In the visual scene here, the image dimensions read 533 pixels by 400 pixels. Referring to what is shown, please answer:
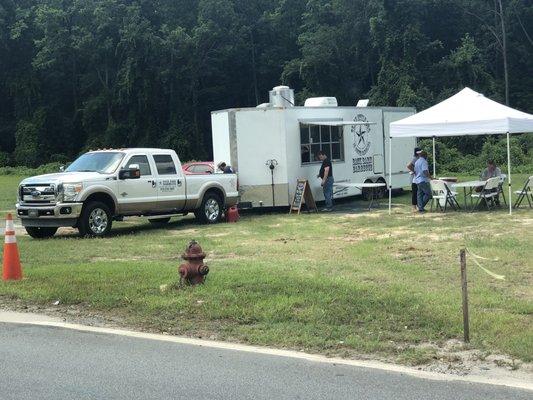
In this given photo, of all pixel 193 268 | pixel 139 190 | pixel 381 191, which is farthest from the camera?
pixel 381 191

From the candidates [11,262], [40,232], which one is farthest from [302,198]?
[11,262]

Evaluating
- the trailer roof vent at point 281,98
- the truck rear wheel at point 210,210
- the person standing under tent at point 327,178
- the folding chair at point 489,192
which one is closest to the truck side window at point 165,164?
the truck rear wheel at point 210,210

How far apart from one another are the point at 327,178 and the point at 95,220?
7.35m

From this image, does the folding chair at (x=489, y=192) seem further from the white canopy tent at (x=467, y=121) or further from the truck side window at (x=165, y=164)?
the truck side window at (x=165, y=164)

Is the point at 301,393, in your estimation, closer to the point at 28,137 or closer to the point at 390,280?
the point at 390,280

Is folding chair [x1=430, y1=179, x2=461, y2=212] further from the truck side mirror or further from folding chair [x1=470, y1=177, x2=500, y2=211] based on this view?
the truck side mirror

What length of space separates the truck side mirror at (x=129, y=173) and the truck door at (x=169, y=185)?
759 mm

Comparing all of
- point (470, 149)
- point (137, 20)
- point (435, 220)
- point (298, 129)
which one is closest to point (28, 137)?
point (137, 20)

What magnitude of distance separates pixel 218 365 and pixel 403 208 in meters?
14.4

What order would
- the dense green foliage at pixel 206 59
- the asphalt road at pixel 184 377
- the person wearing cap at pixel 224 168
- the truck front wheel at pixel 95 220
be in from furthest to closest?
the dense green foliage at pixel 206 59, the person wearing cap at pixel 224 168, the truck front wheel at pixel 95 220, the asphalt road at pixel 184 377

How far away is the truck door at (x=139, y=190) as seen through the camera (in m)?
15.3

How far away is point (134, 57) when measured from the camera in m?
54.0

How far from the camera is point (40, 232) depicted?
49.8 feet

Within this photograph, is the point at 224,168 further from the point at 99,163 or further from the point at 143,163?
the point at 99,163
